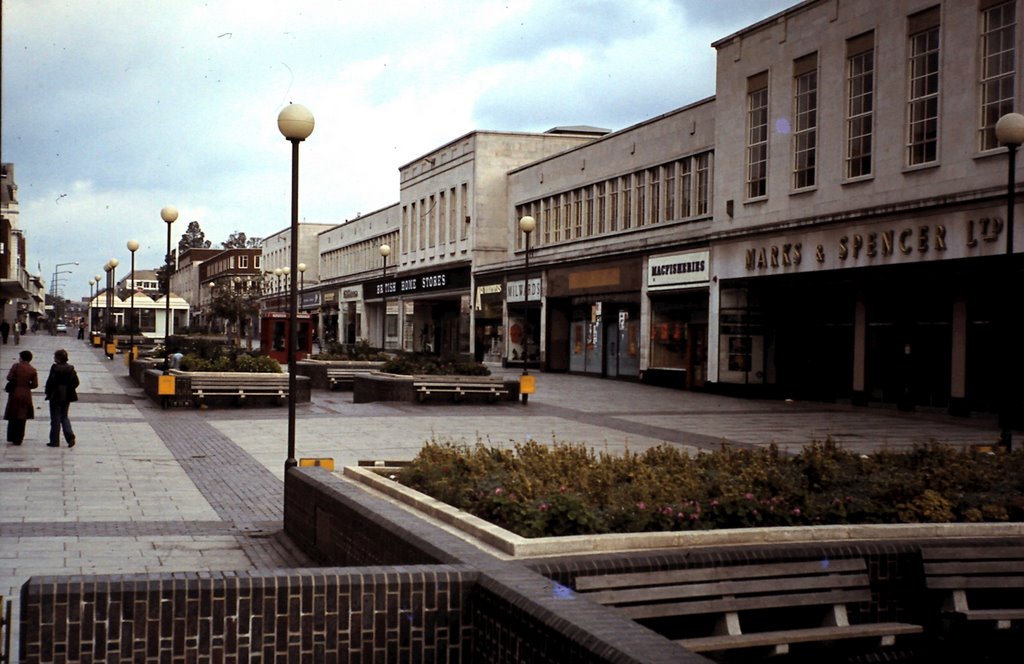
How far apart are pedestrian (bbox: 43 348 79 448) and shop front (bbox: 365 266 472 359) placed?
139ft

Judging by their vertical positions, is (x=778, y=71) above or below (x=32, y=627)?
above

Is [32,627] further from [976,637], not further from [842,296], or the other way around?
[842,296]

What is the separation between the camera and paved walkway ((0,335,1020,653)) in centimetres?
1078

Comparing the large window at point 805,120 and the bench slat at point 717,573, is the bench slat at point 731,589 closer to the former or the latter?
the bench slat at point 717,573

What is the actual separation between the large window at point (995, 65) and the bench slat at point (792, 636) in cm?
1978

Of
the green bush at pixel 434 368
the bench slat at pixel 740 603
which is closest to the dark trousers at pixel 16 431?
the green bush at pixel 434 368

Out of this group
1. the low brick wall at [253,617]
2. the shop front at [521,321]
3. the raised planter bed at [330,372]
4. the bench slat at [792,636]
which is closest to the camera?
the low brick wall at [253,617]

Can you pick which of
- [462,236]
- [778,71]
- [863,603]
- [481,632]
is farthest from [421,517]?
[462,236]

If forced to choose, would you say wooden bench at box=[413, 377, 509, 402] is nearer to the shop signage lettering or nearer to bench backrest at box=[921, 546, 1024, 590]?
the shop signage lettering

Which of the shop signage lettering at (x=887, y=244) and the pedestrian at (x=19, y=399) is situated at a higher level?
the shop signage lettering at (x=887, y=244)

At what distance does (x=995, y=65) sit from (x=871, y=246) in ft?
17.2

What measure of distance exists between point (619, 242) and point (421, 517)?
36.5m

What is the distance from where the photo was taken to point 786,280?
1273 inches

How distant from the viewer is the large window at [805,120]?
104 feet
